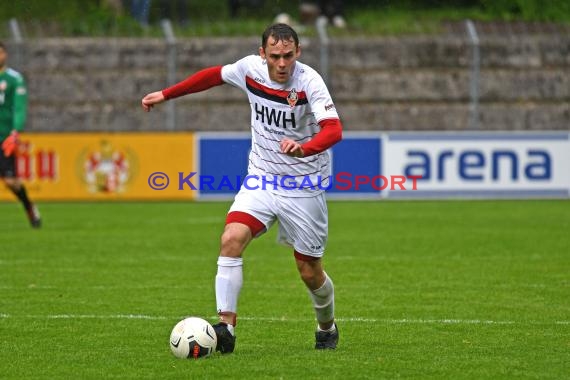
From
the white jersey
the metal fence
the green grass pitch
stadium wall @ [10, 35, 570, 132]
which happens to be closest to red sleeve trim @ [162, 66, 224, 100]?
the white jersey

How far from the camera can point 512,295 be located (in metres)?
10.6

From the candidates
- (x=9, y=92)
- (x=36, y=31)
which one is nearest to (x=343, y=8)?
(x=36, y=31)

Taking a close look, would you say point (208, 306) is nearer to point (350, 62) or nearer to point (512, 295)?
point (512, 295)

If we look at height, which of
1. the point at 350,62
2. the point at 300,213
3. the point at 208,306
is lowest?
the point at 208,306

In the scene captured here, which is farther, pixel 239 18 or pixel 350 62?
Answer: pixel 239 18

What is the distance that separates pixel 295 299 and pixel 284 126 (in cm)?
307

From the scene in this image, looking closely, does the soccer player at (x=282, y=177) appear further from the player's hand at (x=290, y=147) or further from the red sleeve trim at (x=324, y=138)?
the player's hand at (x=290, y=147)

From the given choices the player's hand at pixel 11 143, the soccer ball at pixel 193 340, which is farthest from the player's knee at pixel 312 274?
the player's hand at pixel 11 143

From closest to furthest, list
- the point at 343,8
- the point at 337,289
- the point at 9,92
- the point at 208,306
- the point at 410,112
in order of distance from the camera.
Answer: the point at 208,306 → the point at 337,289 → the point at 9,92 → the point at 410,112 → the point at 343,8

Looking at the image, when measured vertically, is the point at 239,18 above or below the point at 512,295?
above

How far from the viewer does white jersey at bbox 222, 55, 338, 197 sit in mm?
7664

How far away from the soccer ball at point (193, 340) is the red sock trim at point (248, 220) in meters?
0.65

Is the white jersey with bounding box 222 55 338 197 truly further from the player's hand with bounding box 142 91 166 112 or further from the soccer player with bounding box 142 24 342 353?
the player's hand with bounding box 142 91 166 112

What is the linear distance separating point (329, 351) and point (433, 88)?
63.6 ft
